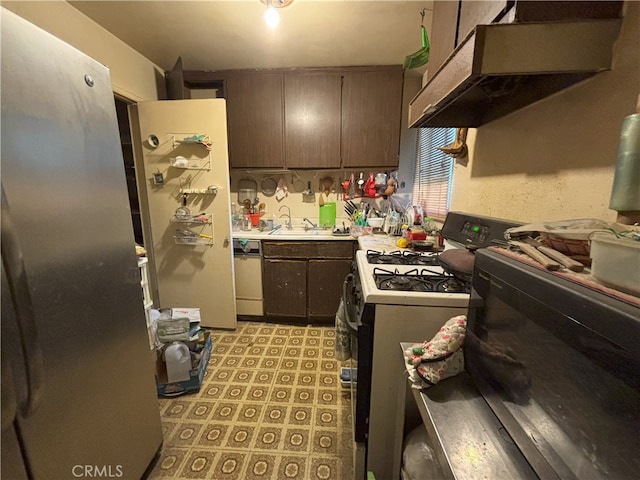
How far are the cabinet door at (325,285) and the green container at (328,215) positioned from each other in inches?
21.3

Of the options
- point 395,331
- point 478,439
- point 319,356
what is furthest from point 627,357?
point 319,356

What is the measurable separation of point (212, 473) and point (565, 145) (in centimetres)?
195

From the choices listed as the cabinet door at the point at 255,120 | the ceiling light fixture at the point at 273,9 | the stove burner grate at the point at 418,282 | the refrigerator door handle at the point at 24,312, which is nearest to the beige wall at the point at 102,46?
the cabinet door at the point at 255,120

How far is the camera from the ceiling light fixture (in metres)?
1.47

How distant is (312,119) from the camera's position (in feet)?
8.09

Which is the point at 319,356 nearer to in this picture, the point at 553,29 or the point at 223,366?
the point at 223,366

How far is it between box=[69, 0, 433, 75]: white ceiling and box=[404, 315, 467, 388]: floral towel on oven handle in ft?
5.97

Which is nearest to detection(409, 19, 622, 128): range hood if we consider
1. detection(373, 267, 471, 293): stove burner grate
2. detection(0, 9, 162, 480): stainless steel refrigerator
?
detection(373, 267, 471, 293): stove burner grate

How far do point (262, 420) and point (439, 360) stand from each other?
1.23 meters

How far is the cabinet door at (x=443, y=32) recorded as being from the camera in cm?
94

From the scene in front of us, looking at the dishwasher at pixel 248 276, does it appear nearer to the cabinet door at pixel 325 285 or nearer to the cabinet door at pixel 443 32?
the cabinet door at pixel 325 285

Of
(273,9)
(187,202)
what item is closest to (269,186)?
(187,202)

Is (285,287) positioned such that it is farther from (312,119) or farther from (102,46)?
(102,46)

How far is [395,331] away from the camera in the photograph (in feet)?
3.23
